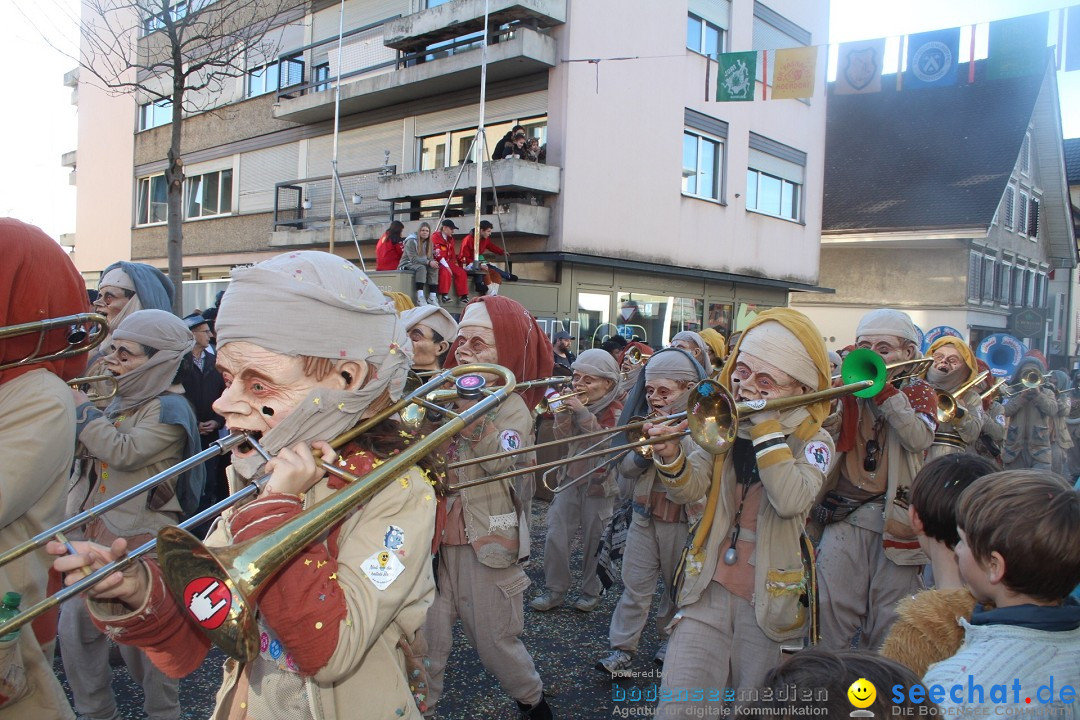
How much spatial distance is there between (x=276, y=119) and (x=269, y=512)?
771 inches

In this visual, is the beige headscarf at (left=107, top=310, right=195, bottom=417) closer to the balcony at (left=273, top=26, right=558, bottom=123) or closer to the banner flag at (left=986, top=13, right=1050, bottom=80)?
the banner flag at (left=986, top=13, right=1050, bottom=80)

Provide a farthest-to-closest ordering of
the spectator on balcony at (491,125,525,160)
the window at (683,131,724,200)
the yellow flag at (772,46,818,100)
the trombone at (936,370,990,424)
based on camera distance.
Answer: the window at (683,131,724,200) < the spectator on balcony at (491,125,525,160) < the yellow flag at (772,46,818,100) < the trombone at (936,370,990,424)

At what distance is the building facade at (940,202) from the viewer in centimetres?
2269

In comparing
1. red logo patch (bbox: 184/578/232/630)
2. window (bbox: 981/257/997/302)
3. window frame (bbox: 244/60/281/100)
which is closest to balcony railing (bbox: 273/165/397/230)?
window frame (bbox: 244/60/281/100)

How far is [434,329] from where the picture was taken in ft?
15.1

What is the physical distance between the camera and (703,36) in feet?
56.2

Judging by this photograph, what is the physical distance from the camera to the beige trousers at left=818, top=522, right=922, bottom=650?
3.87 m

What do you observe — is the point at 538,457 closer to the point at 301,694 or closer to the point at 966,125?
the point at 301,694

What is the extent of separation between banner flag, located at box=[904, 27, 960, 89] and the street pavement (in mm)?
7327

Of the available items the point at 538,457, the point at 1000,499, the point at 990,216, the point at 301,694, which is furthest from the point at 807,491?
the point at 990,216

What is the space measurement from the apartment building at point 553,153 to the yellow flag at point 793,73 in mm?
3169

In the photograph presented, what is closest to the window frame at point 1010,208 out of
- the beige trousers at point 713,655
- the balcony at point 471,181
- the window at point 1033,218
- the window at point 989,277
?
the window at point 989,277

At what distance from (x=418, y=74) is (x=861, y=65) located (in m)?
8.75

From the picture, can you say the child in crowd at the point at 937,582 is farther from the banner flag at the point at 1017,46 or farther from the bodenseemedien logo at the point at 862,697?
the banner flag at the point at 1017,46
